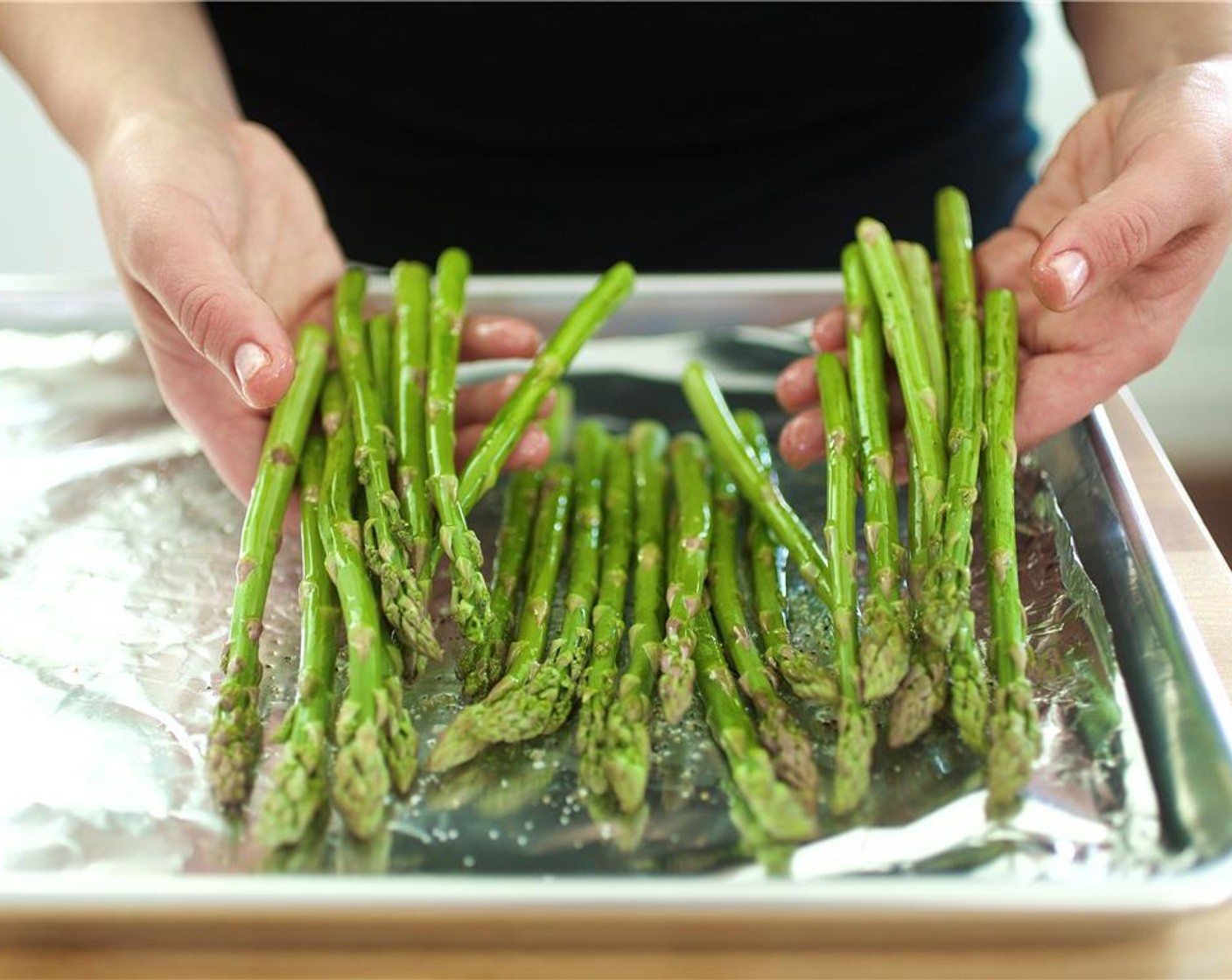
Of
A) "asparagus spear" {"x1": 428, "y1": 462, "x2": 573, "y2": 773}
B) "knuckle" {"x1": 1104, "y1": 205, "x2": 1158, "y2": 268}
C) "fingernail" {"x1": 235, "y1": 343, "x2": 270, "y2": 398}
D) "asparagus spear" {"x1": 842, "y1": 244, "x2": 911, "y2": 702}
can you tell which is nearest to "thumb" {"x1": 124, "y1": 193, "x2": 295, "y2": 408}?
"fingernail" {"x1": 235, "y1": 343, "x2": 270, "y2": 398}

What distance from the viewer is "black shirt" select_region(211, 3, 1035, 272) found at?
83.5 inches

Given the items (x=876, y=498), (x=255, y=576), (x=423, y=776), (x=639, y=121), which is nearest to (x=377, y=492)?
(x=255, y=576)

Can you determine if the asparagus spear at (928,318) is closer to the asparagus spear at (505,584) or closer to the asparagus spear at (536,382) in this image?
the asparagus spear at (536,382)

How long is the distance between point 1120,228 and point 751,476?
58 centimetres

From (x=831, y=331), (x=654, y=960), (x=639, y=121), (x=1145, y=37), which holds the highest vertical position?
(x=639, y=121)

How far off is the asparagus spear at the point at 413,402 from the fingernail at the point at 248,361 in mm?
241

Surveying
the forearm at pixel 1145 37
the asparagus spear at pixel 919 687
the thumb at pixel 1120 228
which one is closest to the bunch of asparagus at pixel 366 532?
the asparagus spear at pixel 919 687

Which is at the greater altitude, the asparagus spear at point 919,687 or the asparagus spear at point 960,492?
the asparagus spear at point 960,492

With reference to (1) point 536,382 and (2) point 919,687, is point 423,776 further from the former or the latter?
(1) point 536,382

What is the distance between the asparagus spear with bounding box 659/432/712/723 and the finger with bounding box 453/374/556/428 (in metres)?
0.24

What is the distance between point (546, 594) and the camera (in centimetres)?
157

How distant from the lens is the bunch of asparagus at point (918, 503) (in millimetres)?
1310

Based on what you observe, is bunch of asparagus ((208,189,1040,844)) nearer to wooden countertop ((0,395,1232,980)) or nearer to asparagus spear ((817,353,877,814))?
asparagus spear ((817,353,877,814))

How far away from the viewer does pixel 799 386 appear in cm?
189
